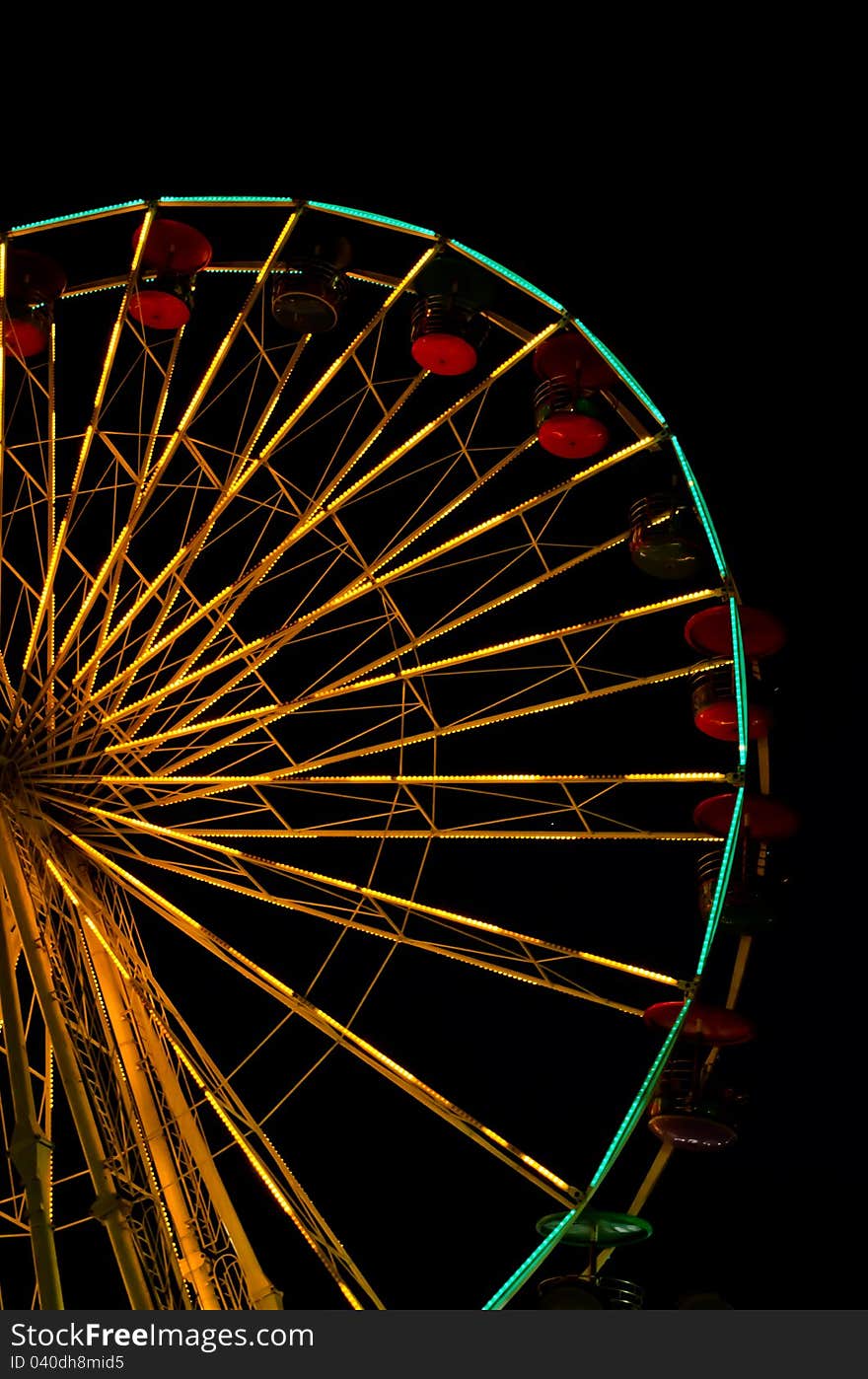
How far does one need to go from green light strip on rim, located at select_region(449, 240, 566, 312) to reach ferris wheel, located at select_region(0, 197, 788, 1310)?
0.03m

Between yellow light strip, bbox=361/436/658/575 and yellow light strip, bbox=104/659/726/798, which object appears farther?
yellow light strip, bbox=361/436/658/575

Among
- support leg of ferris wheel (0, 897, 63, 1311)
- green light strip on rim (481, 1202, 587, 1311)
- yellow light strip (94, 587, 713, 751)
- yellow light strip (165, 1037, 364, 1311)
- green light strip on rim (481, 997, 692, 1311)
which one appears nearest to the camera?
support leg of ferris wheel (0, 897, 63, 1311)

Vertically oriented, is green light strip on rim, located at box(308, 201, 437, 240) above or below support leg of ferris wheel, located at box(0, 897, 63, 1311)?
above

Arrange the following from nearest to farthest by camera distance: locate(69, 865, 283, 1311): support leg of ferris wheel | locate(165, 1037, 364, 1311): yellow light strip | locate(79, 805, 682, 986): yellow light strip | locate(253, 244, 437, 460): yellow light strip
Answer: locate(165, 1037, 364, 1311): yellow light strip → locate(79, 805, 682, 986): yellow light strip → locate(69, 865, 283, 1311): support leg of ferris wheel → locate(253, 244, 437, 460): yellow light strip

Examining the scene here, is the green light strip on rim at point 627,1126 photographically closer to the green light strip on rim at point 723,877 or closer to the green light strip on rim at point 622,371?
the green light strip on rim at point 723,877

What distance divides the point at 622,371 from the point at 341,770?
13087 mm

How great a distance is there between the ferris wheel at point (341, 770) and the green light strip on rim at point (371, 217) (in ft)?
0.13

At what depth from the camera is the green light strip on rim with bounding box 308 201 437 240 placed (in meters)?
12.3

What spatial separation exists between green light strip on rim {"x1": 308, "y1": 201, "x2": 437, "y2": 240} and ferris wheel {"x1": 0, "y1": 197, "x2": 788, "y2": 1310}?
41mm

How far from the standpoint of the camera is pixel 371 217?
12.3 metres

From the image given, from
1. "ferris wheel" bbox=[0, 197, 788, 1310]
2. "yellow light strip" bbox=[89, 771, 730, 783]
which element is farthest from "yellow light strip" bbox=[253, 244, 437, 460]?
"yellow light strip" bbox=[89, 771, 730, 783]

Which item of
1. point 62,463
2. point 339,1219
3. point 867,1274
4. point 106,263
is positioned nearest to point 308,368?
point 62,463

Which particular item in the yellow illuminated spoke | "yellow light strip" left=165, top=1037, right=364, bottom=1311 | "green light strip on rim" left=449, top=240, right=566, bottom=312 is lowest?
"yellow light strip" left=165, top=1037, right=364, bottom=1311

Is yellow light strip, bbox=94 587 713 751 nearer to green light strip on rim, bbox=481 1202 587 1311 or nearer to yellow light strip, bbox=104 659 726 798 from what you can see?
yellow light strip, bbox=104 659 726 798
